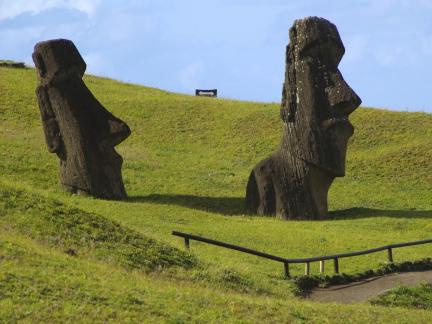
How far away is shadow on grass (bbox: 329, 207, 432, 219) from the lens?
3491cm

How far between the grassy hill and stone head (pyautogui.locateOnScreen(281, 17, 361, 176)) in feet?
7.71

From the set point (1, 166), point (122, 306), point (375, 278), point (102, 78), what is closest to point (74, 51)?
point (1, 166)

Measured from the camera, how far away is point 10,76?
58375 millimetres

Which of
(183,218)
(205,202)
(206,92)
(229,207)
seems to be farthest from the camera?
(206,92)

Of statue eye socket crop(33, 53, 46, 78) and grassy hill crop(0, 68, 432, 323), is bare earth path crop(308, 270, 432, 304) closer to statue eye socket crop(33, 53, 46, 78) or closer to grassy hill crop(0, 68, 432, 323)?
grassy hill crop(0, 68, 432, 323)

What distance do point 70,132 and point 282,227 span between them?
8.10 metres

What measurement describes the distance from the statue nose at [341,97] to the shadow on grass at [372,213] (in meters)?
3.39

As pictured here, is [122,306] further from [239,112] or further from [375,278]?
[239,112]

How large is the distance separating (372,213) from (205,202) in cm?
562

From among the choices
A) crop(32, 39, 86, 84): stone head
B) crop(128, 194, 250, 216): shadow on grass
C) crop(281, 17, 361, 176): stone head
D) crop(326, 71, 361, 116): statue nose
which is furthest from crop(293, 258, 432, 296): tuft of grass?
crop(32, 39, 86, 84): stone head

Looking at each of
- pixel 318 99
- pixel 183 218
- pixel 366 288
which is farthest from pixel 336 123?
pixel 366 288

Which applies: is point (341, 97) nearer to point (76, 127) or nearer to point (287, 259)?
point (76, 127)

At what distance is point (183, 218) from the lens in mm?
31859

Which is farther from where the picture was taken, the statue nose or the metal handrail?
the statue nose
